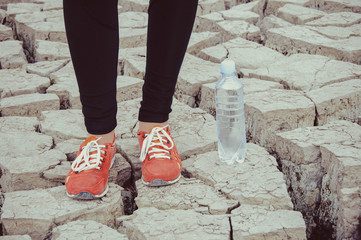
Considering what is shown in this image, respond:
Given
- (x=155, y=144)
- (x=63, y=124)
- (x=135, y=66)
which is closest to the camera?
(x=155, y=144)

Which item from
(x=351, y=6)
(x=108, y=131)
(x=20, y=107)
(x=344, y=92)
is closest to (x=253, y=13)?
(x=351, y=6)

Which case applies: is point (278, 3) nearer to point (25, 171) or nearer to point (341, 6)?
point (341, 6)

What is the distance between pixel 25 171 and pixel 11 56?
48.2 inches

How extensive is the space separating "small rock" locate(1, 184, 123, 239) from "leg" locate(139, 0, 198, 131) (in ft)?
1.10

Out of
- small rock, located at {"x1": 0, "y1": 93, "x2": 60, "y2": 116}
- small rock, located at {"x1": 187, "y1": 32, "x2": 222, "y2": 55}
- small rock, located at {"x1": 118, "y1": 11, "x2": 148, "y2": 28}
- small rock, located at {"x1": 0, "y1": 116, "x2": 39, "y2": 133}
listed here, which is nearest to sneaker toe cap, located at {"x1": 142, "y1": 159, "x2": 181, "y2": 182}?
small rock, located at {"x1": 0, "y1": 116, "x2": 39, "y2": 133}

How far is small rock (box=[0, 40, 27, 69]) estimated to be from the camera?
2.64 metres

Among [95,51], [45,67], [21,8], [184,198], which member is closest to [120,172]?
[184,198]

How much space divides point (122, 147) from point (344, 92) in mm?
996

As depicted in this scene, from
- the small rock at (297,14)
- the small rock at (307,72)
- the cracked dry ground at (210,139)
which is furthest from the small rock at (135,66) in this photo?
the small rock at (297,14)

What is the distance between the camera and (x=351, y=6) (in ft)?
10.6

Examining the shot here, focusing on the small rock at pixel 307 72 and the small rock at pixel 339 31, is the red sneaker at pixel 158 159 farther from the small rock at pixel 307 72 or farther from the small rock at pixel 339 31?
the small rock at pixel 339 31

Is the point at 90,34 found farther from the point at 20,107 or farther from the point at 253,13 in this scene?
the point at 253,13

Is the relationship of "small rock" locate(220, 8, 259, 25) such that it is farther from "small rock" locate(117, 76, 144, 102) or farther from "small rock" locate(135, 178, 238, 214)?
"small rock" locate(135, 178, 238, 214)

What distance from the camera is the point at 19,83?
2.38m
